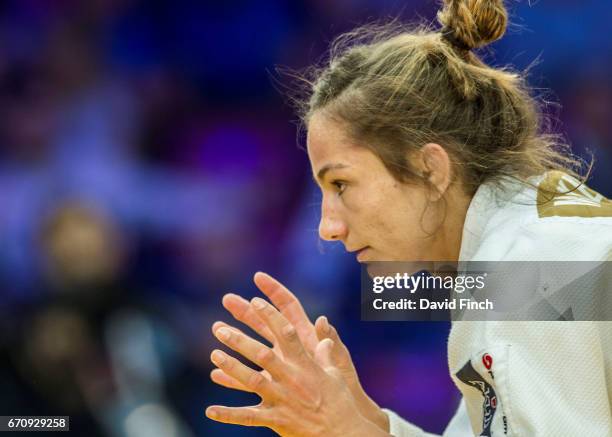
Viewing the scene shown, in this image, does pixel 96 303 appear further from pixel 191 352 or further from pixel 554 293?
pixel 554 293

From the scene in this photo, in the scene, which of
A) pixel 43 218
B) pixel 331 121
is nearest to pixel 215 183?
pixel 43 218

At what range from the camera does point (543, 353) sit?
1613mm

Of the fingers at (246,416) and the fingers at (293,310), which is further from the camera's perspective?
the fingers at (293,310)

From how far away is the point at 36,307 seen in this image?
368 cm

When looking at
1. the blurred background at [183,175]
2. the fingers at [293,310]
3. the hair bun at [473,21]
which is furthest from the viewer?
the blurred background at [183,175]

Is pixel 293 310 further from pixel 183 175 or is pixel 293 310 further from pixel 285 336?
pixel 183 175

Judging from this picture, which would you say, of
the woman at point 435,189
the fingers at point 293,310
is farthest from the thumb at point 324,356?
the fingers at point 293,310

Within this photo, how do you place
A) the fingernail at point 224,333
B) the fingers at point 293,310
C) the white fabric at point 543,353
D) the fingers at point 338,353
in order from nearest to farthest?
the white fabric at point 543,353 < the fingernail at point 224,333 < the fingers at point 293,310 < the fingers at point 338,353

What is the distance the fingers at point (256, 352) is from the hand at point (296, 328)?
0.09 meters

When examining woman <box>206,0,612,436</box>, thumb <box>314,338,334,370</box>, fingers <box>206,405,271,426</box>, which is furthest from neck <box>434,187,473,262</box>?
fingers <box>206,405,271,426</box>

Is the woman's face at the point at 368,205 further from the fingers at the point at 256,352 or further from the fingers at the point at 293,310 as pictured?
the fingers at the point at 256,352

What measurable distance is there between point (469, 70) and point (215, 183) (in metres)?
2.14

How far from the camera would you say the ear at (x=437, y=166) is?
83.6 inches

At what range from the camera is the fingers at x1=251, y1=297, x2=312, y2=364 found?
1657mm
